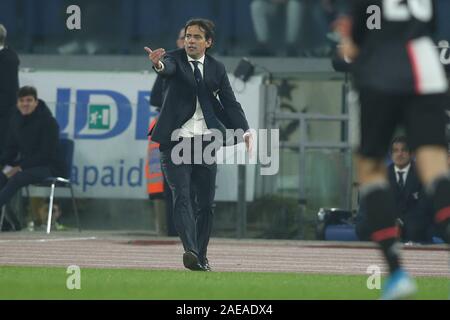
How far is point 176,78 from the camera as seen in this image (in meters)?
11.1

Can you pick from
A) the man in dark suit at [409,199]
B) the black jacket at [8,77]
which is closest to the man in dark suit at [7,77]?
the black jacket at [8,77]

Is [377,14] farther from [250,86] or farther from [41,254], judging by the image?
[250,86]

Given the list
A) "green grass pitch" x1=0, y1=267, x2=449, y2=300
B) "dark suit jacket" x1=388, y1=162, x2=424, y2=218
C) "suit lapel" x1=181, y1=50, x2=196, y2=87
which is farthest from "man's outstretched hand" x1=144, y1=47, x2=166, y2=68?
"dark suit jacket" x1=388, y1=162, x2=424, y2=218

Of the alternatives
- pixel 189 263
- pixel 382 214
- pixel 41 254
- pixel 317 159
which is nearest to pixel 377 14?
pixel 382 214

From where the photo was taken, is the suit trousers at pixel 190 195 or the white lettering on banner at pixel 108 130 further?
the white lettering on banner at pixel 108 130

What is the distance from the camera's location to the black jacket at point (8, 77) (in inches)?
623

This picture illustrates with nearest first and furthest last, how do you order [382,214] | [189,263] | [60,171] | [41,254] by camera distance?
[382,214]
[189,263]
[41,254]
[60,171]

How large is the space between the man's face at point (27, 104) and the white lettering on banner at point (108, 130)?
0.74 m

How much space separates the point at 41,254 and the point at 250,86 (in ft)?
16.5

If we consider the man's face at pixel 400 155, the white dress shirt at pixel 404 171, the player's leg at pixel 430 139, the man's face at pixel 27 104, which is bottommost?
the white dress shirt at pixel 404 171

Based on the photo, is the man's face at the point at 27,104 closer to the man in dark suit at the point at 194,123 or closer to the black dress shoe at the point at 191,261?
the man in dark suit at the point at 194,123

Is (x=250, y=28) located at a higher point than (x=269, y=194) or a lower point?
higher

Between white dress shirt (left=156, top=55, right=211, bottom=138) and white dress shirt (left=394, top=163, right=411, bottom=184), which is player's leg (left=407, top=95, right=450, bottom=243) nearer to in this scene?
white dress shirt (left=156, top=55, right=211, bottom=138)

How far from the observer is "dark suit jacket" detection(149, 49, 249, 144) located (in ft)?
35.9
